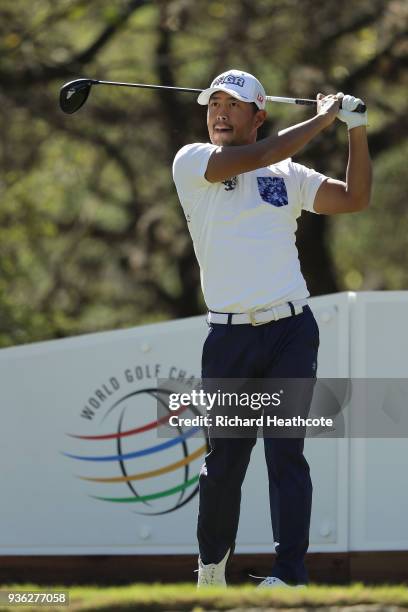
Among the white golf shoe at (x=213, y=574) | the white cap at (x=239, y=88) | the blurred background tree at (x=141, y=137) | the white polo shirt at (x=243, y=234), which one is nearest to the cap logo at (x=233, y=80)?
the white cap at (x=239, y=88)

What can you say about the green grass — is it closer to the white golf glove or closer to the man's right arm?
the man's right arm

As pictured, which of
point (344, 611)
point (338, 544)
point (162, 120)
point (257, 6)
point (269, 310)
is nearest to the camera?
point (344, 611)

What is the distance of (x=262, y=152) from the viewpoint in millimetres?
4758

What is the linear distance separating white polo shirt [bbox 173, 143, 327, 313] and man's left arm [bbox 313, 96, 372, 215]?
150mm

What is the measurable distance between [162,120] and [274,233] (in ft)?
27.6

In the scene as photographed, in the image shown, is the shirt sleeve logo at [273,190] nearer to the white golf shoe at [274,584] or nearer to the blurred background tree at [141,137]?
the white golf shoe at [274,584]

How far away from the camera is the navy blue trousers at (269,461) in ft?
15.8

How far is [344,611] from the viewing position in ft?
12.1

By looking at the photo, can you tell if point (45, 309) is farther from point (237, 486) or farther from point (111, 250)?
point (237, 486)

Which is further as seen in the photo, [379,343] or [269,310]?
[379,343]

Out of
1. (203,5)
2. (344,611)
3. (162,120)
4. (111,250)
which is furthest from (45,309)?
(344,611)

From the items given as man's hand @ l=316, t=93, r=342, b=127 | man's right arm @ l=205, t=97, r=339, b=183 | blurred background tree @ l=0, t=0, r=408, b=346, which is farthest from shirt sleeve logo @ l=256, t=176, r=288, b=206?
blurred background tree @ l=0, t=0, r=408, b=346

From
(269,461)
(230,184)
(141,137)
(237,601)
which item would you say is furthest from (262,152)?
(141,137)

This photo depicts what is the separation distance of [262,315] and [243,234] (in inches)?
12.7
